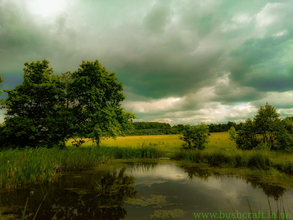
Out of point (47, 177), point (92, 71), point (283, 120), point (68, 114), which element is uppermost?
point (92, 71)

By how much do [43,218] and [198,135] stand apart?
45.9 ft

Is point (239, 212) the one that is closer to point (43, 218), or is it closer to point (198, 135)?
point (43, 218)

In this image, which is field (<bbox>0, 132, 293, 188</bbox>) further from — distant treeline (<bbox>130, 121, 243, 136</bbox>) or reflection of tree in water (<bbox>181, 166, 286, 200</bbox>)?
distant treeline (<bbox>130, 121, 243, 136</bbox>)

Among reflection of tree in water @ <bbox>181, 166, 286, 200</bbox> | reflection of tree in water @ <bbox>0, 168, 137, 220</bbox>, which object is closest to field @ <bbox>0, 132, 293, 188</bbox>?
reflection of tree in water @ <bbox>0, 168, 137, 220</bbox>

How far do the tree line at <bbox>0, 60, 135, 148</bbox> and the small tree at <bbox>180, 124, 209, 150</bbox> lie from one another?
646 centimetres

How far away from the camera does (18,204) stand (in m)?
5.29

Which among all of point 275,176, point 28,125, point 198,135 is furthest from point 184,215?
point 28,125

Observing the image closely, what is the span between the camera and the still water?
4.79 metres

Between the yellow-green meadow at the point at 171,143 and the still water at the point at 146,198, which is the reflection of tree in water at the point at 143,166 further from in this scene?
the yellow-green meadow at the point at 171,143

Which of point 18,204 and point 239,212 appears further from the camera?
point 18,204

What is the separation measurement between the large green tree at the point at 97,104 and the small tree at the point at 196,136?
6365mm

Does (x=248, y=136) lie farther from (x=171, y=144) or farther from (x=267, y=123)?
(x=171, y=144)

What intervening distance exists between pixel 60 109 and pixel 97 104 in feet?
15.7

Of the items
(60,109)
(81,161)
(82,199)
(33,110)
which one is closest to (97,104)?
(60,109)
